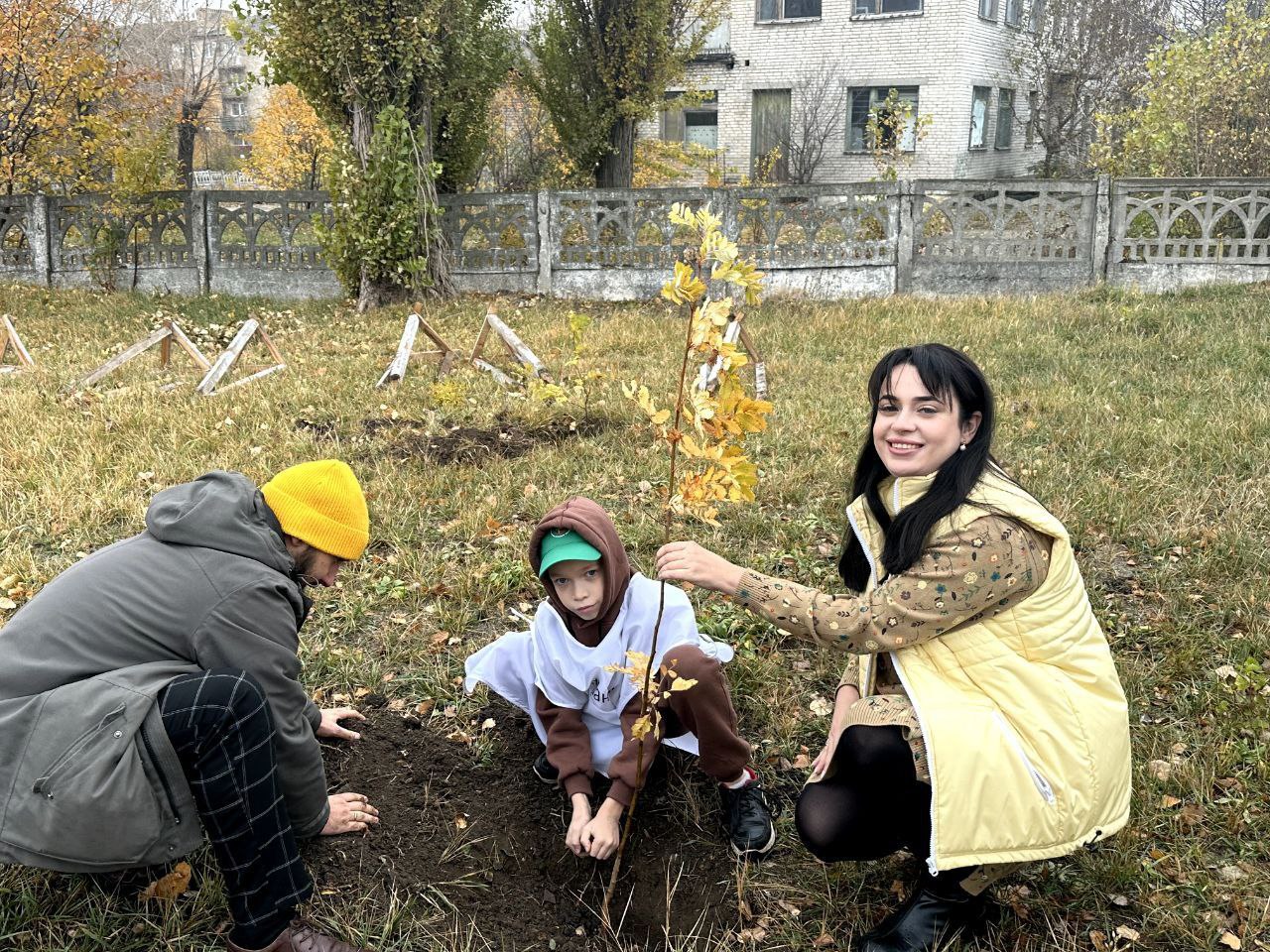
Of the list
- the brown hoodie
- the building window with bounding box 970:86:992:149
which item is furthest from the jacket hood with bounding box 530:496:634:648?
the building window with bounding box 970:86:992:149

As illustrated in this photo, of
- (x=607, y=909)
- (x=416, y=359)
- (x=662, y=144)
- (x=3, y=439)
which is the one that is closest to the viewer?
(x=607, y=909)

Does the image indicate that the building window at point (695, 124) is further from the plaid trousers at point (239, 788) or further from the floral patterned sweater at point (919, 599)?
the plaid trousers at point (239, 788)

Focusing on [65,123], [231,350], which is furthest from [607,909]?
[65,123]

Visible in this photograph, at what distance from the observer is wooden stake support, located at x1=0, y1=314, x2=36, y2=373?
8.74 meters

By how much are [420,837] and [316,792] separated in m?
0.43

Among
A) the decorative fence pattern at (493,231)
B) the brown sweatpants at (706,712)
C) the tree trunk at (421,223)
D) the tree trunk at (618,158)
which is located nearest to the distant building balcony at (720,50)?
the tree trunk at (618,158)

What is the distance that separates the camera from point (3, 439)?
249 inches

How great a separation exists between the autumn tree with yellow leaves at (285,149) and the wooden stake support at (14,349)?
1668 centimetres

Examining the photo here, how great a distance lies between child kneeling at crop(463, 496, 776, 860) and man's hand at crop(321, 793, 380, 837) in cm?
54

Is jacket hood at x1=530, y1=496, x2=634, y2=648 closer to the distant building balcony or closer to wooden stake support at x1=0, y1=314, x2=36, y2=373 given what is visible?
wooden stake support at x1=0, y1=314, x2=36, y2=373

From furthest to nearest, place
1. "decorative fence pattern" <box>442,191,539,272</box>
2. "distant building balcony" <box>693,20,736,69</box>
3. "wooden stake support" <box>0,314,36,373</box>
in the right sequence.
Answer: "distant building balcony" <box>693,20,736,69</box>
"decorative fence pattern" <box>442,191,539,272</box>
"wooden stake support" <box>0,314,36,373</box>

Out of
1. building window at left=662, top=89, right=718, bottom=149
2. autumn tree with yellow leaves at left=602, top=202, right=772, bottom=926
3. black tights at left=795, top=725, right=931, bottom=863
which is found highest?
building window at left=662, top=89, right=718, bottom=149

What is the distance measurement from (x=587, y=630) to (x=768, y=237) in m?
11.0

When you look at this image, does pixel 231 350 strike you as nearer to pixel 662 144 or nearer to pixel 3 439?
pixel 3 439
